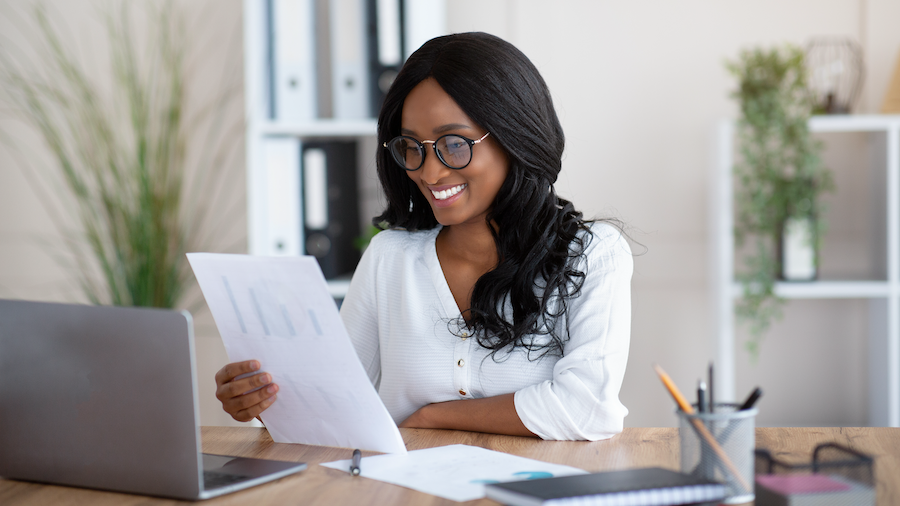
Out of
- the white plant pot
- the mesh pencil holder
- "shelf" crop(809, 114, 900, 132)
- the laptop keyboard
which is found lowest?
the laptop keyboard

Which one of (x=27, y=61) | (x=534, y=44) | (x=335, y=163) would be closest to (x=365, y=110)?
(x=335, y=163)

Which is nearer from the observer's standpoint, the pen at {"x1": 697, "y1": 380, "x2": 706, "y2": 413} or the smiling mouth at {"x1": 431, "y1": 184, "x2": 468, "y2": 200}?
the pen at {"x1": 697, "y1": 380, "x2": 706, "y2": 413}

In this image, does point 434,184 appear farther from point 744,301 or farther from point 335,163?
point 744,301

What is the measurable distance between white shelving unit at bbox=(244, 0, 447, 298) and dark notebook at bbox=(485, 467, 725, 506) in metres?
1.65

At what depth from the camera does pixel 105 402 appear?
0.82 metres

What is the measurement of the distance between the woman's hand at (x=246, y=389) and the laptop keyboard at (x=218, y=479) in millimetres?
134

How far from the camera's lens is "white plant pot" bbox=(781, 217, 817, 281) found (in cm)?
226

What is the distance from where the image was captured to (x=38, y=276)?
2.81m

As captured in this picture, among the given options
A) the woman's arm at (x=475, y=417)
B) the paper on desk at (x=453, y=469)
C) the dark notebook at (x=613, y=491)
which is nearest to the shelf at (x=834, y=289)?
the woman's arm at (x=475, y=417)

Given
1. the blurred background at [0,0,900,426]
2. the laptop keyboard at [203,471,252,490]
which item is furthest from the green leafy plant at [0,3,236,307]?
the laptop keyboard at [203,471,252,490]

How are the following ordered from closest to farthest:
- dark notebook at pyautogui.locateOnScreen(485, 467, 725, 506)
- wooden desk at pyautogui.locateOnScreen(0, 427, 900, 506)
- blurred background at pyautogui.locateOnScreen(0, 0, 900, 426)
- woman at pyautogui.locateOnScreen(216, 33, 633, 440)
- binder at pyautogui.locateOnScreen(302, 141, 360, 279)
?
dark notebook at pyautogui.locateOnScreen(485, 467, 725, 506) → wooden desk at pyautogui.locateOnScreen(0, 427, 900, 506) → woman at pyautogui.locateOnScreen(216, 33, 633, 440) → binder at pyautogui.locateOnScreen(302, 141, 360, 279) → blurred background at pyautogui.locateOnScreen(0, 0, 900, 426)

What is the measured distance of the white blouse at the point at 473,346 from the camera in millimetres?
1122

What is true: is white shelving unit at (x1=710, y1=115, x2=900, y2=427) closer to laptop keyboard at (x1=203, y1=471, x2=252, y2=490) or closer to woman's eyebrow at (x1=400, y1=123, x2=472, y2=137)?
woman's eyebrow at (x1=400, y1=123, x2=472, y2=137)

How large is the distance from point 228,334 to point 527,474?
17.0 inches
